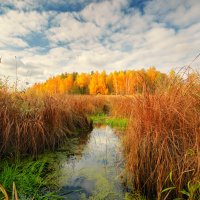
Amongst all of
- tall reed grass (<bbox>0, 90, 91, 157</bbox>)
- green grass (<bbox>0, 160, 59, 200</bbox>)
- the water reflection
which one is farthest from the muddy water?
tall reed grass (<bbox>0, 90, 91, 157</bbox>)

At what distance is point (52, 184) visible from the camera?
332 centimetres

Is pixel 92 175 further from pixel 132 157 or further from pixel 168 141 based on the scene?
pixel 168 141

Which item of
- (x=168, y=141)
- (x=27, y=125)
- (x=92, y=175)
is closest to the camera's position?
(x=168, y=141)

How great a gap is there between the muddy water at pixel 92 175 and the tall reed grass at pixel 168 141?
0.40 metres

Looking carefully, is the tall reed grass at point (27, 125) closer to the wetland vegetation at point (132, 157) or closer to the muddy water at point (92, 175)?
the wetland vegetation at point (132, 157)

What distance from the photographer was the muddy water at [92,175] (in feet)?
10.2

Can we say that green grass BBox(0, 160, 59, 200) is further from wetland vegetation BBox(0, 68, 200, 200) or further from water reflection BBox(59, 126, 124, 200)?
water reflection BBox(59, 126, 124, 200)

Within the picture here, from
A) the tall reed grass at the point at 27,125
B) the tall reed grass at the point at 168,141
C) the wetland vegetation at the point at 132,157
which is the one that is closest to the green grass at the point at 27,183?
the wetland vegetation at the point at 132,157

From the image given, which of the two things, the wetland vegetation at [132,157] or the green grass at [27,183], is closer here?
the wetland vegetation at [132,157]

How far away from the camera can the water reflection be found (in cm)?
310

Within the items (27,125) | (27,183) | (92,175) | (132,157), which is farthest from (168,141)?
(27,125)

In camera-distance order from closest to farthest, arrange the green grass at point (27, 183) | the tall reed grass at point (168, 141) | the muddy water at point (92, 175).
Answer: the tall reed grass at point (168, 141), the green grass at point (27, 183), the muddy water at point (92, 175)

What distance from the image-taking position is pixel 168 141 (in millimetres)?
2926

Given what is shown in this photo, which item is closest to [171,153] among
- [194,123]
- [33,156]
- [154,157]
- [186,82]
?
[154,157]
